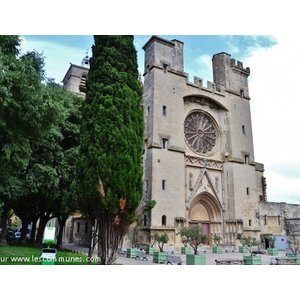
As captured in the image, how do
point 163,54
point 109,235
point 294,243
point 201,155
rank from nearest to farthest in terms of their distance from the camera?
point 109,235 → point 294,243 → point 163,54 → point 201,155

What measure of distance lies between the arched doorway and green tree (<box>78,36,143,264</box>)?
14.4m

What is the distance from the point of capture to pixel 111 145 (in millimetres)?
9695

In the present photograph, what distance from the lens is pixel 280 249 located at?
2402 cm

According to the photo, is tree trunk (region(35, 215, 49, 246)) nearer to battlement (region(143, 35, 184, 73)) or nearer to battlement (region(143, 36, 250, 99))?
battlement (region(143, 36, 250, 99))

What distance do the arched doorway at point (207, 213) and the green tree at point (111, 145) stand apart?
47.2 ft

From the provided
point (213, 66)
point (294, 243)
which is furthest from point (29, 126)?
point (213, 66)

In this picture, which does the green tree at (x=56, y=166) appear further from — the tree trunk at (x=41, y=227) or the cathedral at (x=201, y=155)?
the cathedral at (x=201, y=155)

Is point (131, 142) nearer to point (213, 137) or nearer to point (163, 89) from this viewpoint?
point (163, 89)

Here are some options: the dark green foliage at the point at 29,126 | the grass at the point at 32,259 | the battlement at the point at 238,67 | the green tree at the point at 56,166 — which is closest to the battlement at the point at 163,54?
the battlement at the point at 238,67

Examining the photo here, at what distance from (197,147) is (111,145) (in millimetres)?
16355

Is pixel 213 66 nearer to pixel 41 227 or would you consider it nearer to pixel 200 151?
pixel 200 151

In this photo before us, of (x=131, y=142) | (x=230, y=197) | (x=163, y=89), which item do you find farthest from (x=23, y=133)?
(x=230, y=197)

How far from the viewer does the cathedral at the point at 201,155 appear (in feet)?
70.2

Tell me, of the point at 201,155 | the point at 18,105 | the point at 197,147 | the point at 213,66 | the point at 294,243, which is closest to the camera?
the point at 18,105
